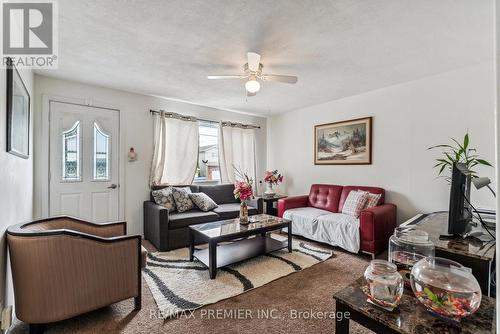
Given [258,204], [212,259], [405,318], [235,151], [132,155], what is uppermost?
[235,151]

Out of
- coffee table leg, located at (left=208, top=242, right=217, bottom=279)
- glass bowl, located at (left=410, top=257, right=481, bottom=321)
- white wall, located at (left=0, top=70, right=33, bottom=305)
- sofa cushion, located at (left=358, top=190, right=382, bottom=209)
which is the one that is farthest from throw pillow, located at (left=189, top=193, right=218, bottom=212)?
glass bowl, located at (left=410, top=257, right=481, bottom=321)

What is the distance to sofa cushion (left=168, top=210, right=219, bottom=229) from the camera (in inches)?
128

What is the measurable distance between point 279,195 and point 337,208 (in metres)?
1.57

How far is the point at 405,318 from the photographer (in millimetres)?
902

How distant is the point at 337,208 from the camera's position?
12.6 ft

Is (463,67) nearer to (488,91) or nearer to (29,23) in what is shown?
(488,91)

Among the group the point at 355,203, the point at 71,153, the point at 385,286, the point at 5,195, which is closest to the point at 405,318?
the point at 385,286

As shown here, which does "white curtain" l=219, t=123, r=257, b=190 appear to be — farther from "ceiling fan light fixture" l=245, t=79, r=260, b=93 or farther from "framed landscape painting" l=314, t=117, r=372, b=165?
"ceiling fan light fixture" l=245, t=79, r=260, b=93

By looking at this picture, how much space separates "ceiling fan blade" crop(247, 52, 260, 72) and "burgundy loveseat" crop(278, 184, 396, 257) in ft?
7.31

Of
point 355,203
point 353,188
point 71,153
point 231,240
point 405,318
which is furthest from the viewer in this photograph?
point 353,188

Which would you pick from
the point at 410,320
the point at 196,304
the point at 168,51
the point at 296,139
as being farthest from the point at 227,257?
the point at 296,139

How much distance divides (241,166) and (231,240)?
2.48m

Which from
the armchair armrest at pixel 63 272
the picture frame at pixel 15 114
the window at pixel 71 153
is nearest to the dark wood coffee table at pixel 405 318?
the armchair armrest at pixel 63 272

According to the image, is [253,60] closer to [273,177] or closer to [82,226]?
[82,226]
